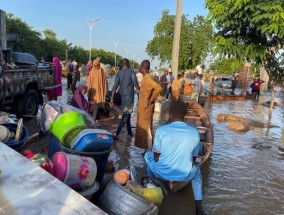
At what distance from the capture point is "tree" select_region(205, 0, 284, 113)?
17.8 ft

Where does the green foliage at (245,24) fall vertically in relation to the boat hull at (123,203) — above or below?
above

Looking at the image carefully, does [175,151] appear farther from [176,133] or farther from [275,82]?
[275,82]

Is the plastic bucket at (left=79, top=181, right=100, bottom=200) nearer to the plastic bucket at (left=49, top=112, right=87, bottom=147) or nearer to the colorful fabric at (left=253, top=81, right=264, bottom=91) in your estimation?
the plastic bucket at (left=49, top=112, right=87, bottom=147)

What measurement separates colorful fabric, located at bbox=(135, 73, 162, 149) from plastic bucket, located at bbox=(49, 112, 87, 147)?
2098 millimetres

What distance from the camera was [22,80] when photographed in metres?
8.02

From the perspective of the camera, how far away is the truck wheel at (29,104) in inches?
323

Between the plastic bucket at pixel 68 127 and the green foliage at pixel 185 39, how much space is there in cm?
2362

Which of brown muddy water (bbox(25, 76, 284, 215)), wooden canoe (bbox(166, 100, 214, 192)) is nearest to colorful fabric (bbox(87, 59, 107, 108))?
brown muddy water (bbox(25, 76, 284, 215))

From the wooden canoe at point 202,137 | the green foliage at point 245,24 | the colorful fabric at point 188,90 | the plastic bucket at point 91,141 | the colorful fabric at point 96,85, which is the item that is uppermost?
the green foliage at point 245,24

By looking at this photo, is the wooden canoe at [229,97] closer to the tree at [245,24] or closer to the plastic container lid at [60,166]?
the tree at [245,24]

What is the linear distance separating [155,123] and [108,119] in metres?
1.54

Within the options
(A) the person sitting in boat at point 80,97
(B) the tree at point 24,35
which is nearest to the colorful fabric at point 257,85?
(A) the person sitting in boat at point 80,97

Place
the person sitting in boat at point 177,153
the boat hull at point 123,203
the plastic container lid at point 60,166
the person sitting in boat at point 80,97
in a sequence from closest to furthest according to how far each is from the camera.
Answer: the boat hull at point 123,203 < the plastic container lid at point 60,166 < the person sitting in boat at point 177,153 < the person sitting in boat at point 80,97

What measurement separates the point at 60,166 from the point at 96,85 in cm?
523
